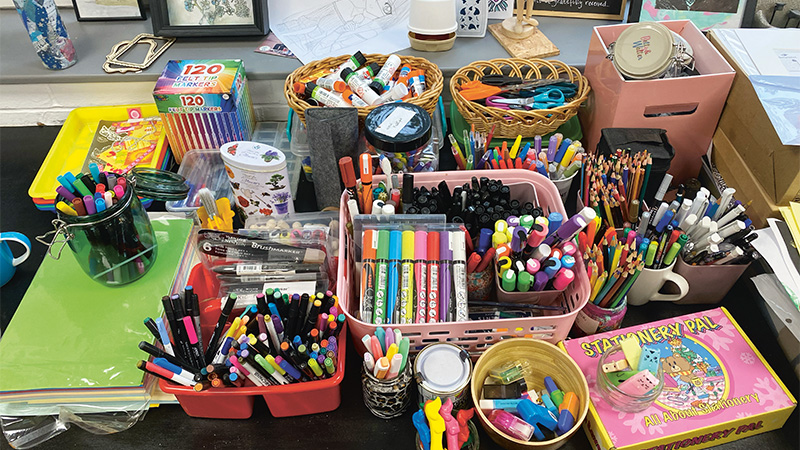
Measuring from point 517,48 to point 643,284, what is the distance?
65 cm

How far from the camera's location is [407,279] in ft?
2.51

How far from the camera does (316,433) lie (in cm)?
74

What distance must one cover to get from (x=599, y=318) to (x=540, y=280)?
13 centimetres

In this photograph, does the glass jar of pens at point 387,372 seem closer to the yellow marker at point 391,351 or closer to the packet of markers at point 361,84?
the yellow marker at point 391,351

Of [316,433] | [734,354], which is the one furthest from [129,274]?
[734,354]

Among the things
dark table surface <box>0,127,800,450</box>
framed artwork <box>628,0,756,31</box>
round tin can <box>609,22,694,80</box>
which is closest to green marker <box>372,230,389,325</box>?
dark table surface <box>0,127,800,450</box>

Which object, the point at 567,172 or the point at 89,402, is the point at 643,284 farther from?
the point at 89,402

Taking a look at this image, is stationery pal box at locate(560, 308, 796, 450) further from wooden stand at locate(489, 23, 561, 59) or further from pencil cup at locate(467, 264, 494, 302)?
wooden stand at locate(489, 23, 561, 59)

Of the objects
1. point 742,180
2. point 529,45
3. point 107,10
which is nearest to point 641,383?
point 742,180

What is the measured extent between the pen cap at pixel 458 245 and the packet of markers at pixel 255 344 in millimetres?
190

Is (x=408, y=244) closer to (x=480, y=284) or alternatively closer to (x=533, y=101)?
(x=480, y=284)

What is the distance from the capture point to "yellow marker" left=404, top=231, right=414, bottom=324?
0.73 meters

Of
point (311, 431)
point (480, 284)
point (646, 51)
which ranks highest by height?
point (646, 51)

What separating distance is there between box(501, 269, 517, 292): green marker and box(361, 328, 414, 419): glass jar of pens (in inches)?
6.6
